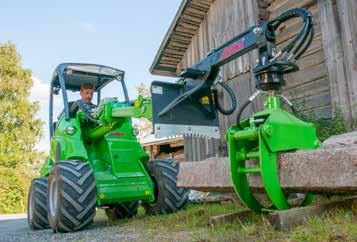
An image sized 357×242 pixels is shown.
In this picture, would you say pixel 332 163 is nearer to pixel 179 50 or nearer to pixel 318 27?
pixel 318 27

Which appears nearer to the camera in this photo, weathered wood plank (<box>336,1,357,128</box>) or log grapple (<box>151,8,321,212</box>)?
log grapple (<box>151,8,321,212</box>)

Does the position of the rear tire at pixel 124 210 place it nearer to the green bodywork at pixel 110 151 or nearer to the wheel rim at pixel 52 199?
the green bodywork at pixel 110 151

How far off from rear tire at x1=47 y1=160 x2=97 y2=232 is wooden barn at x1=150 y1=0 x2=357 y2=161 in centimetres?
319

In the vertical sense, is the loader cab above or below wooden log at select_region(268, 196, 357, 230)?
above

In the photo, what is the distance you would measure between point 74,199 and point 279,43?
531 cm

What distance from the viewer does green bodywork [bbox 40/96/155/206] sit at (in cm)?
546

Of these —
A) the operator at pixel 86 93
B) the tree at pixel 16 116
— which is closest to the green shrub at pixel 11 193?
the tree at pixel 16 116

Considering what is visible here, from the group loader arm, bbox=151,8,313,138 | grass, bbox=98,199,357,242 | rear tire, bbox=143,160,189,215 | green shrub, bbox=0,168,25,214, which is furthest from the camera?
green shrub, bbox=0,168,25,214

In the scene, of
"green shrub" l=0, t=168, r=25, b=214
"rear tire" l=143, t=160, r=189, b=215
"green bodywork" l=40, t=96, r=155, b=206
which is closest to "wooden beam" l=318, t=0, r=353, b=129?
"rear tire" l=143, t=160, r=189, b=215

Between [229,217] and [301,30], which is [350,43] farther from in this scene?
[229,217]

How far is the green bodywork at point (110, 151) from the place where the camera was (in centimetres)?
546

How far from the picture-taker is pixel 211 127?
403 centimetres

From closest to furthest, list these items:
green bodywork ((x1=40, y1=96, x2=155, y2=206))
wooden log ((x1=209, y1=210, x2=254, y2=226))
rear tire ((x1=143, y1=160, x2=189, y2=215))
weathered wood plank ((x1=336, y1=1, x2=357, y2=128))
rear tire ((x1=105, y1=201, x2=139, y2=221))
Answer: wooden log ((x1=209, y1=210, x2=254, y2=226)) < green bodywork ((x1=40, y1=96, x2=155, y2=206)) < rear tire ((x1=143, y1=160, x2=189, y2=215)) < weathered wood plank ((x1=336, y1=1, x2=357, y2=128)) < rear tire ((x1=105, y1=201, x2=139, y2=221))

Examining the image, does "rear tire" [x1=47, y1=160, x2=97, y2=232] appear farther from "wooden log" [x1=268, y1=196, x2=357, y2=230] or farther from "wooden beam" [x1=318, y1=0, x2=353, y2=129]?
"wooden beam" [x1=318, y1=0, x2=353, y2=129]
